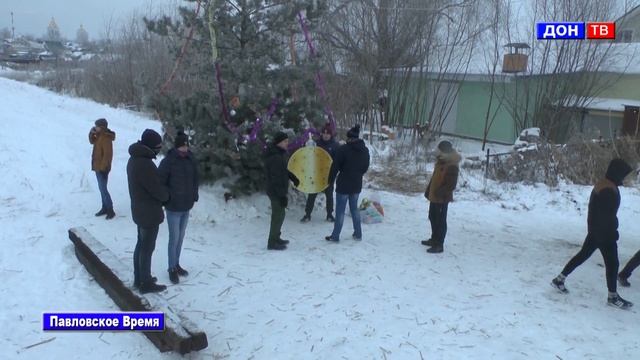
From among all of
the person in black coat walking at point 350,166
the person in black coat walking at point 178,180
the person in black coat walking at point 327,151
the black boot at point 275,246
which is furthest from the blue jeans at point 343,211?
the person in black coat walking at point 178,180

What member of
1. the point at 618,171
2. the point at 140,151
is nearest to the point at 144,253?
the point at 140,151

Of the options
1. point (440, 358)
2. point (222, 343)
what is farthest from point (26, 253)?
point (440, 358)

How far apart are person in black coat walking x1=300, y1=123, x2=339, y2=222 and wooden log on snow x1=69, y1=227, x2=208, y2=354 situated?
350cm

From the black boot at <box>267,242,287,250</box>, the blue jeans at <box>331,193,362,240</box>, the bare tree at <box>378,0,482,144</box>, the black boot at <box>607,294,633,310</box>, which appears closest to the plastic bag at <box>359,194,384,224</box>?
the blue jeans at <box>331,193,362,240</box>

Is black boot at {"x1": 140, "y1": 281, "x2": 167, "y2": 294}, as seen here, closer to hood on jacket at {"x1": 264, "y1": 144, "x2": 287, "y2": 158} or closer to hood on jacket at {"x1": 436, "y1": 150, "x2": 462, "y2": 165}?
hood on jacket at {"x1": 264, "y1": 144, "x2": 287, "y2": 158}

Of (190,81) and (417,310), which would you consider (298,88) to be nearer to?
(190,81)

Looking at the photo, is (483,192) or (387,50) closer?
(483,192)

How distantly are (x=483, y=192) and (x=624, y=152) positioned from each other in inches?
166

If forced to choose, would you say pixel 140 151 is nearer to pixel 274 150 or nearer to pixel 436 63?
pixel 274 150

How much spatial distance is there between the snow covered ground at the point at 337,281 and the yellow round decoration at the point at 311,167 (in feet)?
2.91

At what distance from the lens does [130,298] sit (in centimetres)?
535

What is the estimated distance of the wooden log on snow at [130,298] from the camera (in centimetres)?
463

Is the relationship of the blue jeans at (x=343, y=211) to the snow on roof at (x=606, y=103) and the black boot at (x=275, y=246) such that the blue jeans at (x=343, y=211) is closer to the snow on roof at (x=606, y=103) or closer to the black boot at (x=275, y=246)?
the black boot at (x=275, y=246)

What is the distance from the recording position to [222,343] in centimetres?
503
